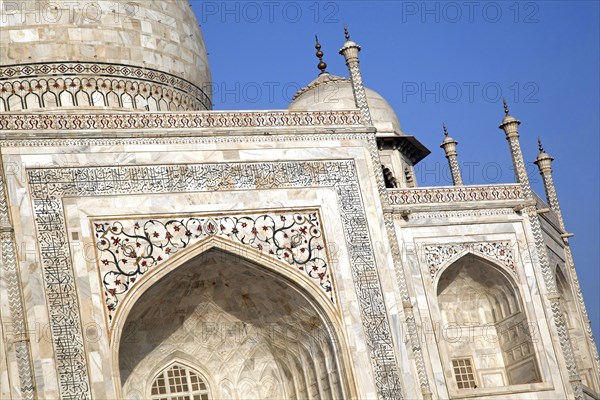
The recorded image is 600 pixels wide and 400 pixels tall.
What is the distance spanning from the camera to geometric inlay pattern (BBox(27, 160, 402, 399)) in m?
12.3

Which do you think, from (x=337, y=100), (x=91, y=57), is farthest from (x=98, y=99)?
(x=337, y=100)

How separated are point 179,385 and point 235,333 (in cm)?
87

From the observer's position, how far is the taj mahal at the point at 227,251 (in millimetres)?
12516

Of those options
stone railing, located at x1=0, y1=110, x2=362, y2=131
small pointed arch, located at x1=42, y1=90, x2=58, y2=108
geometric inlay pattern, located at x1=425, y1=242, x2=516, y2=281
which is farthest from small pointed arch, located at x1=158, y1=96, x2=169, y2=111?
geometric inlay pattern, located at x1=425, y1=242, x2=516, y2=281

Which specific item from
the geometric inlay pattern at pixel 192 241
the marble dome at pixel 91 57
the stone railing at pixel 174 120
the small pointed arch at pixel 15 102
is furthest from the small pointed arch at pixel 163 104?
the geometric inlay pattern at pixel 192 241

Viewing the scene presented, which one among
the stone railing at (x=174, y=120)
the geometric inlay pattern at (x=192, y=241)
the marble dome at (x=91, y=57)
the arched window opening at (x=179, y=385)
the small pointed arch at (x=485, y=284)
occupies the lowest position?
the arched window opening at (x=179, y=385)

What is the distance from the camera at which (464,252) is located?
14.3m

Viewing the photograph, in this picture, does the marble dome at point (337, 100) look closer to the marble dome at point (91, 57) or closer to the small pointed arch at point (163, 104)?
the marble dome at point (91, 57)

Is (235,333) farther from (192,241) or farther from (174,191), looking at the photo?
(174,191)

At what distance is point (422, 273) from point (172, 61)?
13.5 ft

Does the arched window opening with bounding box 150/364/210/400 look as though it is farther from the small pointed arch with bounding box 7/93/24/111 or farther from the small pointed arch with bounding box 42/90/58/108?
the small pointed arch with bounding box 7/93/24/111

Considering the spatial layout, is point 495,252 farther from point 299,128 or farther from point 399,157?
point 399,157

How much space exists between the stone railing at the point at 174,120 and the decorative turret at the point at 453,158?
396 centimetres

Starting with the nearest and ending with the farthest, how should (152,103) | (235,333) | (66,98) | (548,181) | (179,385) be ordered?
(179,385) → (235,333) → (66,98) → (152,103) → (548,181)
